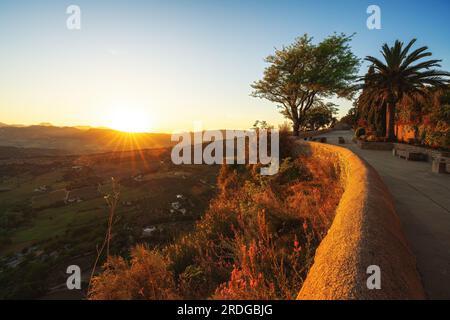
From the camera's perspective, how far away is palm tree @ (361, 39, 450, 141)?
54.5ft

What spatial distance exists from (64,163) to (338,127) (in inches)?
2497

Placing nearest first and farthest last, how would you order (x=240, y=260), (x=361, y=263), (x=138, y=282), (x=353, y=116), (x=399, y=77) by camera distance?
(x=361, y=263), (x=240, y=260), (x=138, y=282), (x=399, y=77), (x=353, y=116)

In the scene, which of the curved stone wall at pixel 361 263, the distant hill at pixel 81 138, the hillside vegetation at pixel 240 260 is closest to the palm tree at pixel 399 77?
the hillside vegetation at pixel 240 260

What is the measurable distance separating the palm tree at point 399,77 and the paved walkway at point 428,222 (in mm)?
12771

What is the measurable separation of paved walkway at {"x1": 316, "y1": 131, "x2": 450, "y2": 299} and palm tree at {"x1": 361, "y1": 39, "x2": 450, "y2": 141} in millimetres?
12771

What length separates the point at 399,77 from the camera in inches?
696

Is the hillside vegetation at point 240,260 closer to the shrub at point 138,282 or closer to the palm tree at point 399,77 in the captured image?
the shrub at point 138,282

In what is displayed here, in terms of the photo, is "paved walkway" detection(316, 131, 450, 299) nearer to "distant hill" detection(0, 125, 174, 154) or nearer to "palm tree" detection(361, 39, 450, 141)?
"palm tree" detection(361, 39, 450, 141)

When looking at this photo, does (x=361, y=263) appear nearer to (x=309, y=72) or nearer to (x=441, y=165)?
(x=441, y=165)

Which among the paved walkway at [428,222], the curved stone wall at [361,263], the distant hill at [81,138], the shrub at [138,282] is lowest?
the shrub at [138,282]

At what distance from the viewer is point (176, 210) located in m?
24.5

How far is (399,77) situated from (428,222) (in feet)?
60.9

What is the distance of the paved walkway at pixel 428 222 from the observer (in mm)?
2568

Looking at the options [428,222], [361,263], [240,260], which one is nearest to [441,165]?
[428,222]
